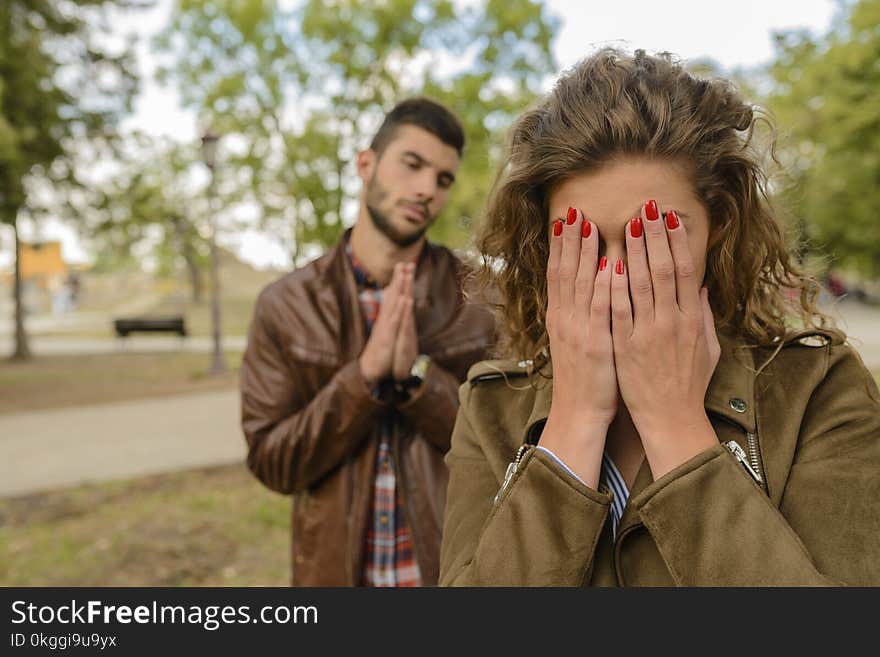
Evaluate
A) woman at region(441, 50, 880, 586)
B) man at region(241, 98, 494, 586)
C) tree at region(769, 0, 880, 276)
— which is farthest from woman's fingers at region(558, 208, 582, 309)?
tree at region(769, 0, 880, 276)

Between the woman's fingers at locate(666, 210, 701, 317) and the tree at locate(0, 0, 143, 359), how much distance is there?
12400 mm

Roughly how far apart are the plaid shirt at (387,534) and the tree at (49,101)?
11298mm

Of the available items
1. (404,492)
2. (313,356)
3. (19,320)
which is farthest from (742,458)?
(19,320)

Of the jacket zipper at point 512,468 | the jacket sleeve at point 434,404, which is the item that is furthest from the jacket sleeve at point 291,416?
the jacket zipper at point 512,468

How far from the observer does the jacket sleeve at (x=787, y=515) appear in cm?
122

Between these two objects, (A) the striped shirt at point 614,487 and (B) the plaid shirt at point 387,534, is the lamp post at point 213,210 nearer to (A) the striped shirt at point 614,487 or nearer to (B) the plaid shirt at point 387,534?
(B) the plaid shirt at point 387,534

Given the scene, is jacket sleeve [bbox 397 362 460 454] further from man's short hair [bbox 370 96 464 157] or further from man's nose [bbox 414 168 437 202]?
man's short hair [bbox 370 96 464 157]

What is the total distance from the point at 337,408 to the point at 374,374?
15 cm

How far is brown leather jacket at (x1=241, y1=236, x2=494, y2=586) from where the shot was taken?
7.77 ft

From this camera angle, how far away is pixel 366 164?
2.71 metres

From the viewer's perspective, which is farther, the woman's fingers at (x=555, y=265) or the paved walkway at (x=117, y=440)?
the paved walkway at (x=117, y=440)
